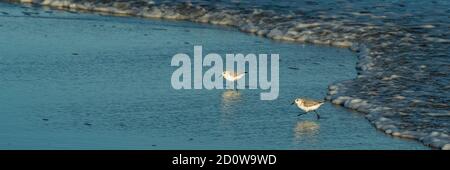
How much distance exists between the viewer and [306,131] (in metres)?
10.9

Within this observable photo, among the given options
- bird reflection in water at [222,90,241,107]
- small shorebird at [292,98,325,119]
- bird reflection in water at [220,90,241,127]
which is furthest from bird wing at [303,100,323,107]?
bird reflection in water at [222,90,241,107]

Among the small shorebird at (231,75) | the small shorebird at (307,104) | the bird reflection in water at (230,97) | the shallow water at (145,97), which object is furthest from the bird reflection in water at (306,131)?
the small shorebird at (231,75)

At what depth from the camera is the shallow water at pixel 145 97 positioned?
1044cm

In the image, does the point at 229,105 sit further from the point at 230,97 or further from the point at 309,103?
the point at 309,103

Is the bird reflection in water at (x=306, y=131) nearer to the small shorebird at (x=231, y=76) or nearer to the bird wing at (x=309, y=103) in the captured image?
the bird wing at (x=309, y=103)

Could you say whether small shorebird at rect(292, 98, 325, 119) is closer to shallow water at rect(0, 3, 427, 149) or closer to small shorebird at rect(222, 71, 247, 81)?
shallow water at rect(0, 3, 427, 149)

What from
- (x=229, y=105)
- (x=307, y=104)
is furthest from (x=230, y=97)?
(x=307, y=104)

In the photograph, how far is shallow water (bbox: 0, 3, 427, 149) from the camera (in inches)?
411

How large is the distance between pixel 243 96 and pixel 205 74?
1085 millimetres

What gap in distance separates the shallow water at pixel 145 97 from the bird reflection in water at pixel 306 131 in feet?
0.04

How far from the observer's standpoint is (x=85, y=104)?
37.9 ft

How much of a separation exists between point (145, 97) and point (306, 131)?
1821 mm

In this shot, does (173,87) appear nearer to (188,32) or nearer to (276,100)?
(276,100)
